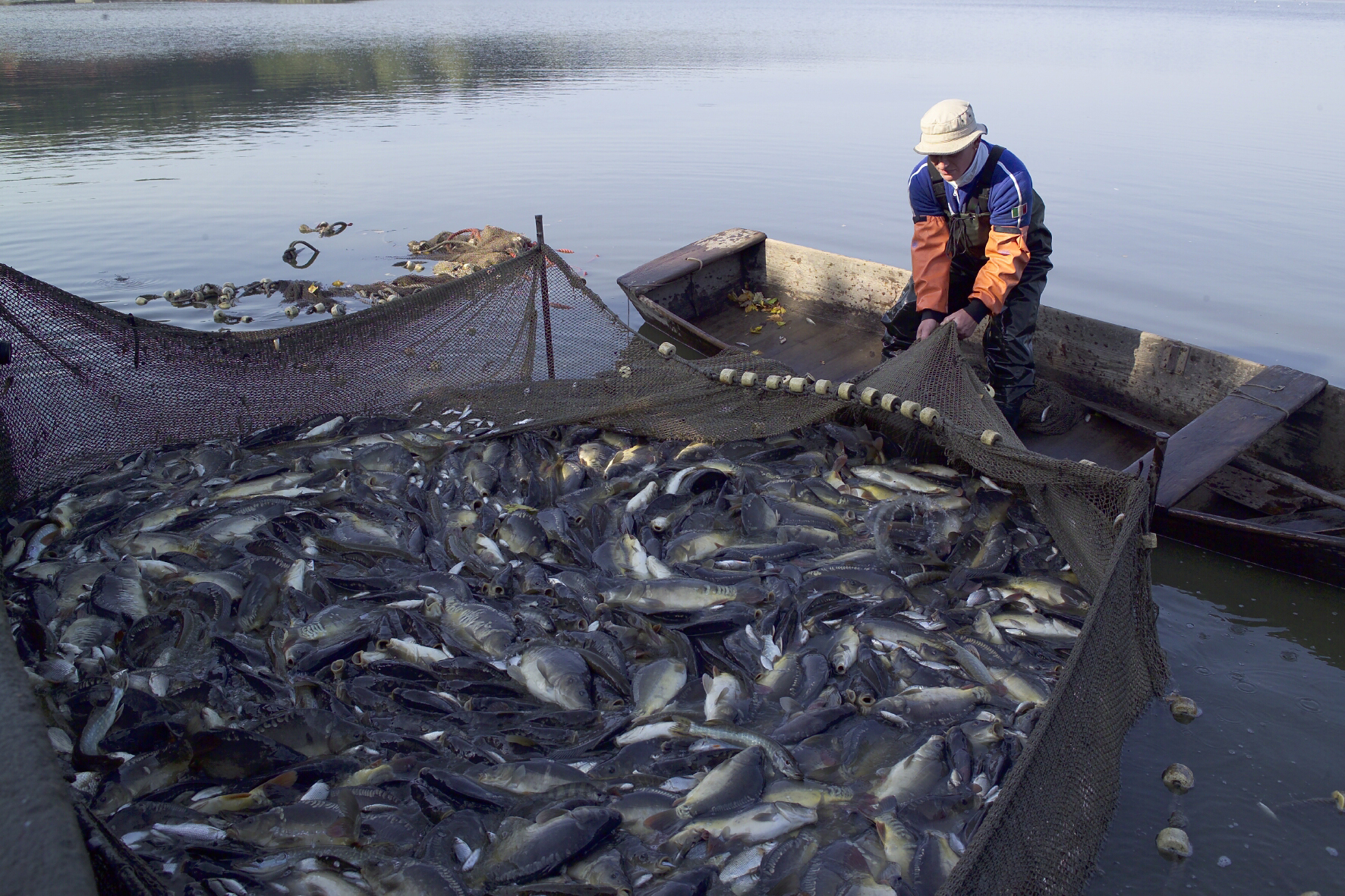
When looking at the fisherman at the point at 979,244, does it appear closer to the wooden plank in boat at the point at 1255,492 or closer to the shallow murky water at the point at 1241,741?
the wooden plank in boat at the point at 1255,492

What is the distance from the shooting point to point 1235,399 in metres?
5.85

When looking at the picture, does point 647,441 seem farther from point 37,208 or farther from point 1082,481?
point 37,208

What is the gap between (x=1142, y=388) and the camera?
6.96 metres

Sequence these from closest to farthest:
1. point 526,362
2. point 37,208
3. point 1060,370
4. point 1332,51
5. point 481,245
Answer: point 526,362 → point 1060,370 → point 481,245 → point 37,208 → point 1332,51

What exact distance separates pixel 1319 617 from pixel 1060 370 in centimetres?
286

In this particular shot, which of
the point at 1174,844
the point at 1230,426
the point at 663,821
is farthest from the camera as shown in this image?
the point at 1230,426

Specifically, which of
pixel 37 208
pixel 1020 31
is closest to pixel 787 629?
pixel 37 208

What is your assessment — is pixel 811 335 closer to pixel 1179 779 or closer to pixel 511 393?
pixel 511 393

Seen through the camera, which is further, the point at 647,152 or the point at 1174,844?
the point at 647,152

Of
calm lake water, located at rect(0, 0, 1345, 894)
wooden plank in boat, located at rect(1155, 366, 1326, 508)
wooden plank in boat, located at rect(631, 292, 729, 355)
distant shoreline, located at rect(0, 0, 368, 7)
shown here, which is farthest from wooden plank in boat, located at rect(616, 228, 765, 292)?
distant shoreline, located at rect(0, 0, 368, 7)

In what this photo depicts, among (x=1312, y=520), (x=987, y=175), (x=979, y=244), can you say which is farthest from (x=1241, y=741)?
(x=987, y=175)

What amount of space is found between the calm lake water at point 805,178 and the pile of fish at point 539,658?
1.11 metres

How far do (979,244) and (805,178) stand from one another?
11.3 meters

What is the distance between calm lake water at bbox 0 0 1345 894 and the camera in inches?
183
